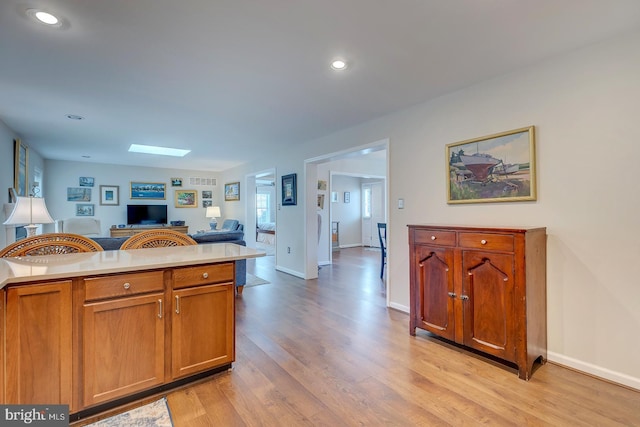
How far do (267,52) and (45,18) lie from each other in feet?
4.35

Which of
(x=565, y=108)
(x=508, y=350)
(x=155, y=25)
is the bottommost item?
(x=508, y=350)

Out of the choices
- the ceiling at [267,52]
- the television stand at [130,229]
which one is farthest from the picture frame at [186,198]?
the ceiling at [267,52]

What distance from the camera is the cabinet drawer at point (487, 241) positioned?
7.13 feet

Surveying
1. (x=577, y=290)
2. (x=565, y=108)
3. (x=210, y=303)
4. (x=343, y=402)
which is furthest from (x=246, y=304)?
(x=565, y=108)

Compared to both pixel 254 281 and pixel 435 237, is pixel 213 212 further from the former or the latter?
pixel 435 237

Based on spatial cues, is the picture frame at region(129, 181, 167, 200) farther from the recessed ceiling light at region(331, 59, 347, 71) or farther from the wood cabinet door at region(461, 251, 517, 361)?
the wood cabinet door at region(461, 251, 517, 361)

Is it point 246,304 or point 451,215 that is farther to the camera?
point 246,304

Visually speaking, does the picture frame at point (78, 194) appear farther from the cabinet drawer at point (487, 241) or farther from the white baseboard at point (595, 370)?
the white baseboard at point (595, 370)

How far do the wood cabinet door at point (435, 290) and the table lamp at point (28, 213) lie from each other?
3500mm

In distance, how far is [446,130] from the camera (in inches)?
119

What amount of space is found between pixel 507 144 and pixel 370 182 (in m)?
7.09

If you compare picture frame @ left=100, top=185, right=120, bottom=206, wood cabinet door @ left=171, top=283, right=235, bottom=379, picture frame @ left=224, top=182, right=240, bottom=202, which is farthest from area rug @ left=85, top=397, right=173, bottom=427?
picture frame @ left=100, top=185, right=120, bottom=206

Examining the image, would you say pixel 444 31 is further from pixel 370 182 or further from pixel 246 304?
pixel 370 182

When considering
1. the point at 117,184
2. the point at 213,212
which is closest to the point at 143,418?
the point at 213,212
